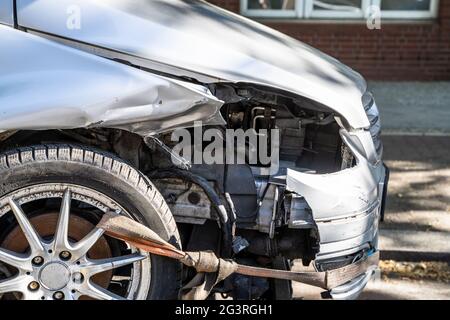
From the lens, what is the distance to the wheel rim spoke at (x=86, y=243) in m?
2.82

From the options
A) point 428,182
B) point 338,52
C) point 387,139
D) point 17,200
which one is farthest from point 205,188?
point 338,52

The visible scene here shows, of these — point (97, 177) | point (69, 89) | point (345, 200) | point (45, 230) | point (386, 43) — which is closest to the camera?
point (69, 89)

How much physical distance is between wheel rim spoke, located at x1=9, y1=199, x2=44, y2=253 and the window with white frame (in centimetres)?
761

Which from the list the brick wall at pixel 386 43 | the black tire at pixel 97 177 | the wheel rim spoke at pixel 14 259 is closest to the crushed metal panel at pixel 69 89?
the black tire at pixel 97 177

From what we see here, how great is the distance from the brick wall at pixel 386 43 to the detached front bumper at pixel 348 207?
6.66 metres

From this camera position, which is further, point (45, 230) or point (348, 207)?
point (348, 207)

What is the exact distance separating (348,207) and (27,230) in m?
1.55

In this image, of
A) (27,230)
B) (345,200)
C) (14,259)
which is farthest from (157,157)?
(345,200)

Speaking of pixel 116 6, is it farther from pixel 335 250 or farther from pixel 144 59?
pixel 335 250

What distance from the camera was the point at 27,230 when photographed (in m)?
2.79

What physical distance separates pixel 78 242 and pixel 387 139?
5019 millimetres

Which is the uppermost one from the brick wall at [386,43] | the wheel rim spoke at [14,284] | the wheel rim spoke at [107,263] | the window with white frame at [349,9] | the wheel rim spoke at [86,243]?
the window with white frame at [349,9]

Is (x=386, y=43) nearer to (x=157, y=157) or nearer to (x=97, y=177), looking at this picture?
(x=157, y=157)

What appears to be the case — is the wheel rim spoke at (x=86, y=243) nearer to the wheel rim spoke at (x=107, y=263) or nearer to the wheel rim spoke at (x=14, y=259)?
the wheel rim spoke at (x=107, y=263)
